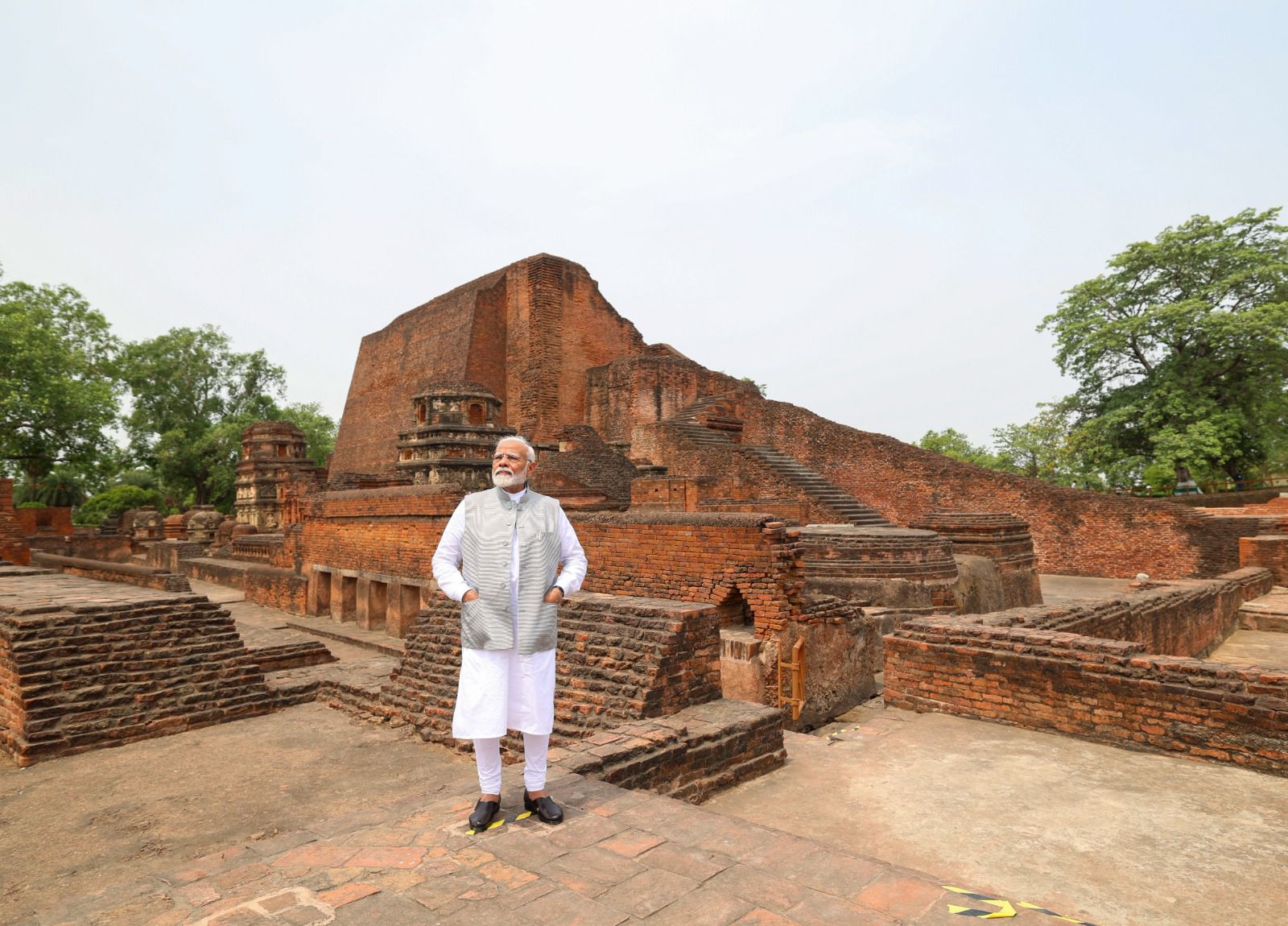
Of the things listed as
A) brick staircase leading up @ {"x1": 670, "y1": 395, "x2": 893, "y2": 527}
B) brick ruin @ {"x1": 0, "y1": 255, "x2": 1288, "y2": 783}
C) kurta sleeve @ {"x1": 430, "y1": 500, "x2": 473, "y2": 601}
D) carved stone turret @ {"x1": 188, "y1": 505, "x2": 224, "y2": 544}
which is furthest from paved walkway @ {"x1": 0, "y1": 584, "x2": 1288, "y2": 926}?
carved stone turret @ {"x1": 188, "y1": 505, "x2": 224, "y2": 544}

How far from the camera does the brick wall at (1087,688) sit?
3908 mm

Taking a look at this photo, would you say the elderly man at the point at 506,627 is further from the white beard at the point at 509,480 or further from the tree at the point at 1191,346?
the tree at the point at 1191,346

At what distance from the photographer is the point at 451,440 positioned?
452 inches

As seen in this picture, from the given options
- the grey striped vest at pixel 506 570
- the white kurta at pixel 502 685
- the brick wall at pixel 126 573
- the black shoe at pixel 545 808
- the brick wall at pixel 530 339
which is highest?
the brick wall at pixel 530 339

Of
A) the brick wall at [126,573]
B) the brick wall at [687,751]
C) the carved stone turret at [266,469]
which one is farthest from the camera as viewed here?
the carved stone turret at [266,469]

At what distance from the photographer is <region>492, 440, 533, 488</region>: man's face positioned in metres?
2.88

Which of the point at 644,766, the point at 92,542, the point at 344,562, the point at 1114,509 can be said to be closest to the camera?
the point at 644,766

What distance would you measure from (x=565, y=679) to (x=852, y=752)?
192 cm

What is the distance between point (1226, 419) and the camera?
17.5m

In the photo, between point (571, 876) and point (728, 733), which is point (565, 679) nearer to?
point (728, 733)

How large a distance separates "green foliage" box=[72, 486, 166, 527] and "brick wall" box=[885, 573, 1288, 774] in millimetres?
35637

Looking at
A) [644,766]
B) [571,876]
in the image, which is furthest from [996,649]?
[571,876]

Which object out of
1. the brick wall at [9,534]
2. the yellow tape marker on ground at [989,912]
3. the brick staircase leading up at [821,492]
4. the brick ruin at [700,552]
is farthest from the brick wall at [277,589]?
the yellow tape marker on ground at [989,912]

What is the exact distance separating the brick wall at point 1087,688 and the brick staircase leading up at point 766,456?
5.01 m
